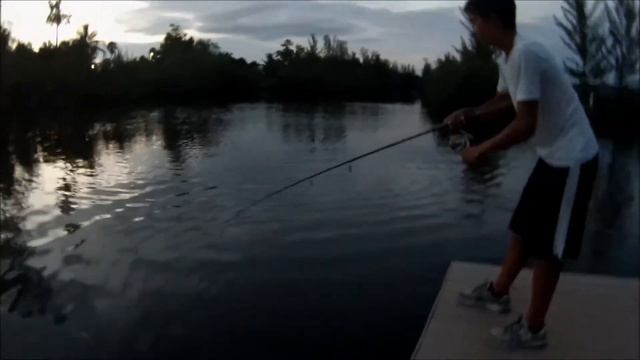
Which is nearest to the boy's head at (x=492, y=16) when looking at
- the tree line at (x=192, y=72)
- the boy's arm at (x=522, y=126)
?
the boy's arm at (x=522, y=126)

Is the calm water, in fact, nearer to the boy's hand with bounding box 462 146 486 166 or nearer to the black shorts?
the black shorts

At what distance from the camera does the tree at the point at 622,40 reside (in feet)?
11.5

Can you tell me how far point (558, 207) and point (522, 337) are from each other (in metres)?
Result: 0.49

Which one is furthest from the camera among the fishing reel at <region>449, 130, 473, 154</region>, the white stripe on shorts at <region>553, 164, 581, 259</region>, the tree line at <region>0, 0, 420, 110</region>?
the tree line at <region>0, 0, 420, 110</region>

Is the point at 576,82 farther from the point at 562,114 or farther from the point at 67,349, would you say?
the point at 67,349

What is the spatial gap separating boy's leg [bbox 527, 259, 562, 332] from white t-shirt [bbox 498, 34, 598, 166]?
36 cm

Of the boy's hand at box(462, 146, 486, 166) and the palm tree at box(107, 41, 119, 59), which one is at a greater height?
the palm tree at box(107, 41, 119, 59)

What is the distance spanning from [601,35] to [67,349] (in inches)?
126

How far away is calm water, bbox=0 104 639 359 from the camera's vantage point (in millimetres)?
2965

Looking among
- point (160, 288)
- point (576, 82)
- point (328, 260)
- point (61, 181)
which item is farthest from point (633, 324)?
point (61, 181)

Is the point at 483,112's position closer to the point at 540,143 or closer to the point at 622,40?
the point at 540,143

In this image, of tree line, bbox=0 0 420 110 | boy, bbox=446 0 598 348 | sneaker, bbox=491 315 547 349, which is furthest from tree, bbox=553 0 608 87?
sneaker, bbox=491 315 547 349

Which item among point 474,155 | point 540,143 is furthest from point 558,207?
point 474,155

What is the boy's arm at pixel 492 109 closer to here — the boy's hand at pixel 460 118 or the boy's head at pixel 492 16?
the boy's hand at pixel 460 118
